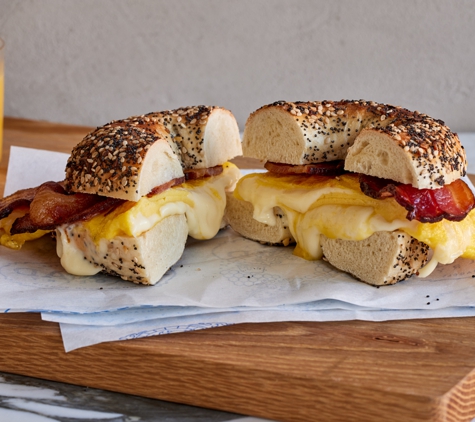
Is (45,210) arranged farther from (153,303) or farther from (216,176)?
(216,176)

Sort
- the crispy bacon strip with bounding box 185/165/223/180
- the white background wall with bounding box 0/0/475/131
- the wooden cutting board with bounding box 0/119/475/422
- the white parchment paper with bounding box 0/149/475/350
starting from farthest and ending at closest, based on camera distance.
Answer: the white background wall with bounding box 0/0/475/131 < the crispy bacon strip with bounding box 185/165/223/180 < the white parchment paper with bounding box 0/149/475/350 < the wooden cutting board with bounding box 0/119/475/422

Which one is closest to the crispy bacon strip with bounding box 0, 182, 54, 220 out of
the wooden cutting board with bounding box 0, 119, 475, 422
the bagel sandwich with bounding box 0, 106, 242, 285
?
the bagel sandwich with bounding box 0, 106, 242, 285

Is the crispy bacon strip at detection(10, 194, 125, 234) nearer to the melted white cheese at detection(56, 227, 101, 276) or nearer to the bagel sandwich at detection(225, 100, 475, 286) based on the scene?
the melted white cheese at detection(56, 227, 101, 276)

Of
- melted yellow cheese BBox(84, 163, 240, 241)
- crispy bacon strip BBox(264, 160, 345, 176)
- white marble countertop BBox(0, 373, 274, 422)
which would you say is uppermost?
crispy bacon strip BBox(264, 160, 345, 176)

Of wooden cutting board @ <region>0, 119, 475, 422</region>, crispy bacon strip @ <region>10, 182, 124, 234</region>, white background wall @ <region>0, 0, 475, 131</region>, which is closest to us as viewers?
wooden cutting board @ <region>0, 119, 475, 422</region>

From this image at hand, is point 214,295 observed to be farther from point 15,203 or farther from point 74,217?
point 15,203

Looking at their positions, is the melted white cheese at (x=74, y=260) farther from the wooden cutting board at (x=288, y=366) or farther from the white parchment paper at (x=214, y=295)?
the wooden cutting board at (x=288, y=366)

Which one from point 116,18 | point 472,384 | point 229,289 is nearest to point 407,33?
point 116,18

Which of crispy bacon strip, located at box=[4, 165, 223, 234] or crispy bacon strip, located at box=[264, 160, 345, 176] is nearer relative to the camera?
crispy bacon strip, located at box=[4, 165, 223, 234]
